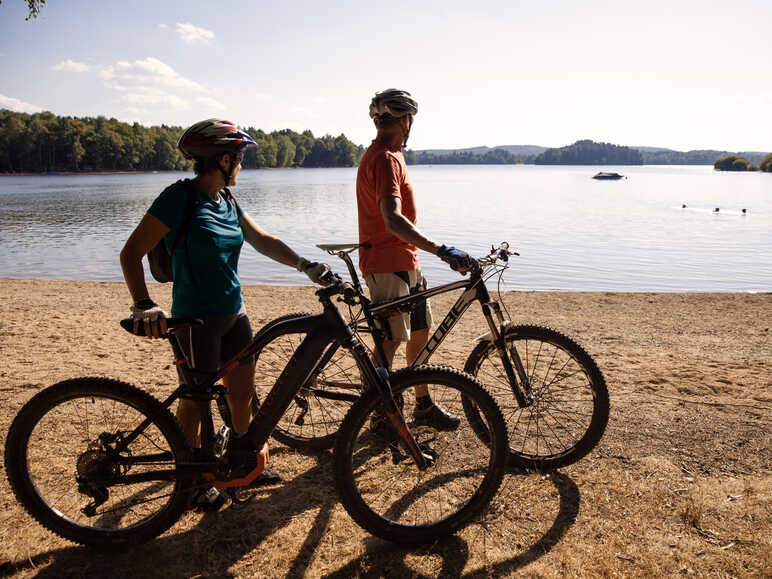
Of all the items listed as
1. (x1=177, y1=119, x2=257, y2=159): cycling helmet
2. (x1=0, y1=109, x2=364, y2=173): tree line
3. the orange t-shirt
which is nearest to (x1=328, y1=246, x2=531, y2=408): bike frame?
the orange t-shirt

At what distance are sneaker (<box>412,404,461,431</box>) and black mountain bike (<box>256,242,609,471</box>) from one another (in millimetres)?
337

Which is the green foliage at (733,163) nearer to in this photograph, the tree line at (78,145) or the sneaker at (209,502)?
the tree line at (78,145)

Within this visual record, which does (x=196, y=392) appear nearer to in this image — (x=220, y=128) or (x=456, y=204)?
(x=220, y=128)

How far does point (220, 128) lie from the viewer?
2.81 meters

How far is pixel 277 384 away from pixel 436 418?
1338mm

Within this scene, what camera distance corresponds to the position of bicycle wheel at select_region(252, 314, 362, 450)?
156 inches

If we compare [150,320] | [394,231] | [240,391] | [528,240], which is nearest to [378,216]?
[394,231]

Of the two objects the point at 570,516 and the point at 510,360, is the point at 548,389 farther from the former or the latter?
the point at 570,516

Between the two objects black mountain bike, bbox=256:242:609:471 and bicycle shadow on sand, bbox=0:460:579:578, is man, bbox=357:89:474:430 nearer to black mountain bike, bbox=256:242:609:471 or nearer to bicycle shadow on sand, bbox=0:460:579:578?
black mountain bike, bbox=256:242:609:471

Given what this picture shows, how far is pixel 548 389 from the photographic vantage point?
12.4ft

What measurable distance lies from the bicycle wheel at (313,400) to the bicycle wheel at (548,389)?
3.09ft

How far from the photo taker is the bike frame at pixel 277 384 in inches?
114

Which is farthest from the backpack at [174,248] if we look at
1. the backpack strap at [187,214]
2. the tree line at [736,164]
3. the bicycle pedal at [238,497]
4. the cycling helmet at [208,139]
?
the tree line at [736,164]

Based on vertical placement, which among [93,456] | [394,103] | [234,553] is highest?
[394,103]
